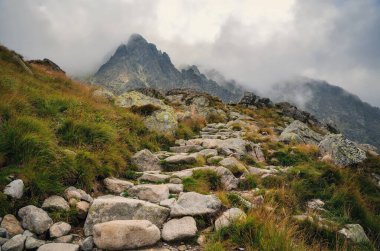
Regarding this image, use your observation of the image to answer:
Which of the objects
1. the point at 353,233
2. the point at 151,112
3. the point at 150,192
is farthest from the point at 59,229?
the point at 151,112

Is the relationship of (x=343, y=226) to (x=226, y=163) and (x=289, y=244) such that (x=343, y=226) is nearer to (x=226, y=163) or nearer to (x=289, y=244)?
(x=289, y=244)

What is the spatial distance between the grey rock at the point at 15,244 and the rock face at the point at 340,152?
1192 cm

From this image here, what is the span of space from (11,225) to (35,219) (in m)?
0.32

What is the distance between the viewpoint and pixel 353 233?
20.4 ft

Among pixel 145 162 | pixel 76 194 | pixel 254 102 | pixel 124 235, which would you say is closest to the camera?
pixel 124 235

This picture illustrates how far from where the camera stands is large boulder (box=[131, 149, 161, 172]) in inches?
339

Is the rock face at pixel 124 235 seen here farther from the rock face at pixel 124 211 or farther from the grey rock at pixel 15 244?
the grey rock at pixel 15 244

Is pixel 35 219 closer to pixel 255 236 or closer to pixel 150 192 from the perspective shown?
pixel 150 192

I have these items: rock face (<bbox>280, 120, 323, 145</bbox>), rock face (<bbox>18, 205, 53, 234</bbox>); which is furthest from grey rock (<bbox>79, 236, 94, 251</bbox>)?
rock face (<bbox>280, 120, 323, 145</bbox>)

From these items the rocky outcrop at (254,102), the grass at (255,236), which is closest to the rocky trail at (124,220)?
the grass at (255,236)

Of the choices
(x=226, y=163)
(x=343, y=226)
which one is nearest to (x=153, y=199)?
Answer: (x=226, y=163)

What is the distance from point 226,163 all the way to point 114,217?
4.70m

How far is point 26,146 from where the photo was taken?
5.88m

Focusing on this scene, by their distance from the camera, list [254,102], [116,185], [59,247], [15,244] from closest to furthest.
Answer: [15,244] < [59,247] < [116,185] < [254,102]
